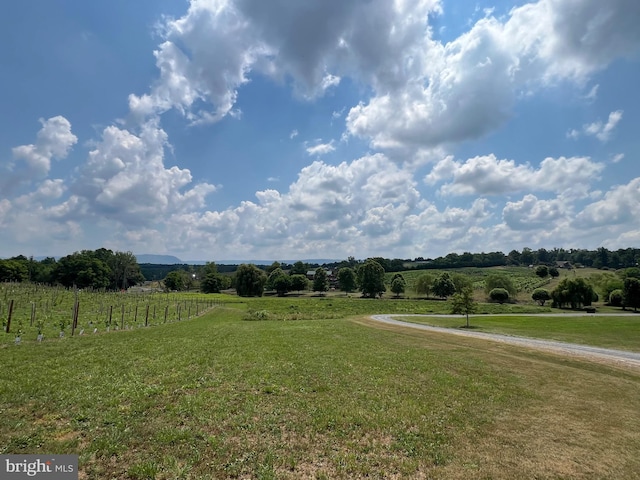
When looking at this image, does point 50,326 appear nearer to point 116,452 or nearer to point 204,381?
point 204,381

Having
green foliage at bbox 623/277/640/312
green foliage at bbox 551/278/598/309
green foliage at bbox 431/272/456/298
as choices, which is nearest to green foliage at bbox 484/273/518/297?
green foliage at bbox 431/272/456/298

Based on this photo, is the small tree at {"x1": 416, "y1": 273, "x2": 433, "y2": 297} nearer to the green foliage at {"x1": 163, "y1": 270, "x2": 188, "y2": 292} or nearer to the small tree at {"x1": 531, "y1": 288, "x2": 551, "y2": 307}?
the small tree at {"x1": 531, "y1": 288, "x2": 551, "y2": 307}

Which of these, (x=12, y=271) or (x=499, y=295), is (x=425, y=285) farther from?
(x=12, y=271)

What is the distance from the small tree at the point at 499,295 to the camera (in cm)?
10150

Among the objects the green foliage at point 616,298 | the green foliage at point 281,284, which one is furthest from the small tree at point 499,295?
the green foliage at point 281,284

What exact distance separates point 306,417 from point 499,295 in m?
109

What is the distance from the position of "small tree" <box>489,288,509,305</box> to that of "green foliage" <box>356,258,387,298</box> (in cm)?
3504

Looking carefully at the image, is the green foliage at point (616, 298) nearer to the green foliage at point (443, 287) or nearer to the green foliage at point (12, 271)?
the green foliage at point (443, 287)

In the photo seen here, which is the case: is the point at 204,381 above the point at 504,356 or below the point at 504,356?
above

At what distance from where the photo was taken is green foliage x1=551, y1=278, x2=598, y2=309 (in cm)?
8275

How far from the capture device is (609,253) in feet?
648

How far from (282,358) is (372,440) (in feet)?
30.6

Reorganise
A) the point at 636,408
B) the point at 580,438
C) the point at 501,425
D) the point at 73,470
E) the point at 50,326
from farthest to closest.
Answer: the point at 50,326
the point at 636,408
the point at 501,425
the point at 580,438
the point at 73,470

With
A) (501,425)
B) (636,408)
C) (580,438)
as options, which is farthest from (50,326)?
(636,408)
